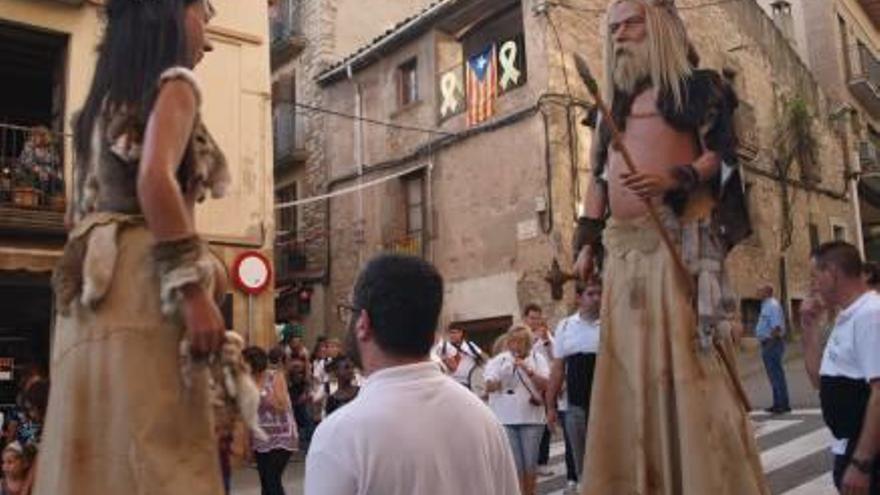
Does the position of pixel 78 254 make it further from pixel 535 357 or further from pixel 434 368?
pixel 535 357

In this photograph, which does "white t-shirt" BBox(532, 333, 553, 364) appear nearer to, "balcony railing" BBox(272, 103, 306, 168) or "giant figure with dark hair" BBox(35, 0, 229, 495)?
"giant figure with dark hair" BBox(35, 0, 229, 495)

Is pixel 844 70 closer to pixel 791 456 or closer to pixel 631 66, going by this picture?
pixel 791 456

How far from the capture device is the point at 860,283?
4.11 metres

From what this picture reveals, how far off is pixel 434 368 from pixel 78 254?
1205 millimetres

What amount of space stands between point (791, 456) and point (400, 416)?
672 cm

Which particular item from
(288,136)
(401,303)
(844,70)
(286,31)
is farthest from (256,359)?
(844,70)

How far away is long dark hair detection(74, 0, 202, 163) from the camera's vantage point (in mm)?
2980

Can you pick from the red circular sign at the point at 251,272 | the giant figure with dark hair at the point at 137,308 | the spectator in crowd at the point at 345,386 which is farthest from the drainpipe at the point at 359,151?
the giant figure with dark hair at the point at 137,308

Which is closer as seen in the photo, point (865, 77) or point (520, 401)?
point (520, 401)

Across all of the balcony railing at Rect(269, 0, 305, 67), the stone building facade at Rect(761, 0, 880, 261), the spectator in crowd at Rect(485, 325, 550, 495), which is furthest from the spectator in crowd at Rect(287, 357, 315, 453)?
the stone building facade at Rect(761, 0, 880, 261)

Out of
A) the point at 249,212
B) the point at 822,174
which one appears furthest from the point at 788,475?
the point at 822,174

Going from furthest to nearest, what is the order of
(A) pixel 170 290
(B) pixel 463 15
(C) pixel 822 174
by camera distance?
1. (C) pixel 822 174
2. (B) pixel 463 15
3. (A) pixel 170 290

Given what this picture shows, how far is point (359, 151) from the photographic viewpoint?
22.8 meters

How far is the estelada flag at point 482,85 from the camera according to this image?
63.3 feet
